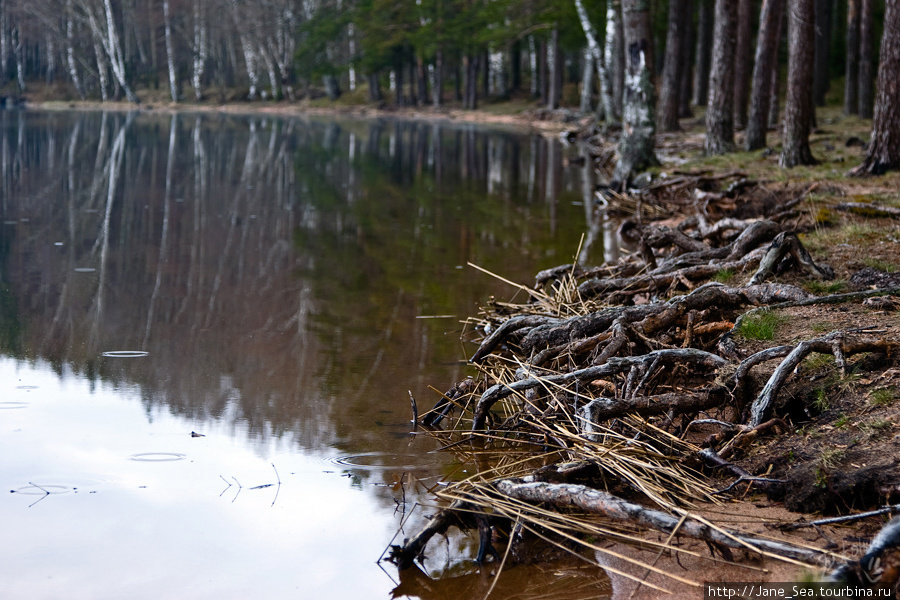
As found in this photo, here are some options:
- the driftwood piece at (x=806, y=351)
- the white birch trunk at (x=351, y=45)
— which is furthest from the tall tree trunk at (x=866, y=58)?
the white birch trunk at (x=351, y=45)

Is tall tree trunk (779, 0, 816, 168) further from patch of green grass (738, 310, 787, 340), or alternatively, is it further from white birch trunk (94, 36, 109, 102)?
white birch trunk (94, 36, 109, 102)

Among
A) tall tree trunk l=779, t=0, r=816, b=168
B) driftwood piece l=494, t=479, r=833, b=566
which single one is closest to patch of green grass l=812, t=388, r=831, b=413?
driftwood piece l=494, t=479, r=833, b=566

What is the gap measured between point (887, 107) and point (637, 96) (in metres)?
5.16

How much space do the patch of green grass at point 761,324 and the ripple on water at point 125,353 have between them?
14.4 ft

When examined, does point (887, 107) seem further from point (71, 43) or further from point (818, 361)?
point (71, 43)

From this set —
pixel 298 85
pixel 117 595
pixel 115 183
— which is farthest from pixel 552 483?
pixel 298 85

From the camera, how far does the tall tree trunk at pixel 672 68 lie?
23312mm

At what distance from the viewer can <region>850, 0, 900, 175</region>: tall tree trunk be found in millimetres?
12086

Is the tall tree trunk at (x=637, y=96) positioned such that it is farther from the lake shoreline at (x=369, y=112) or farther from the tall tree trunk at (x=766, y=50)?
the lake shoreline at (x=369, y=112)

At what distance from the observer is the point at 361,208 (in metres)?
15.2

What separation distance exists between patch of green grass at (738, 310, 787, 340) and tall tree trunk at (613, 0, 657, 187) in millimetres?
10635

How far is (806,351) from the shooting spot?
466 cm

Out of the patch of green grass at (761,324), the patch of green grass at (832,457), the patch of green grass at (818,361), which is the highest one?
the patch of green grass at (761,324)

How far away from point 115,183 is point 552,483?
52.4 feet
